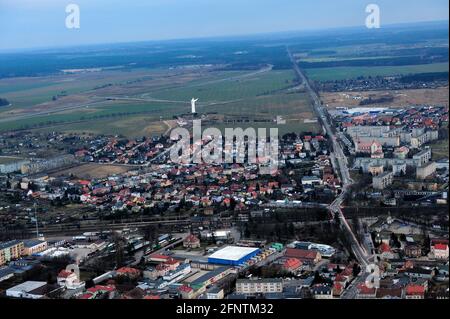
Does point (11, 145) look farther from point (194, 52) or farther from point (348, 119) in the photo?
point (194, 52)

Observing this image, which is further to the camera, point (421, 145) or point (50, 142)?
point (50, 142)

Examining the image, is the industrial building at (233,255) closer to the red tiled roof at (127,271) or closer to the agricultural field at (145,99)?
the red tiled roof at (127,271)

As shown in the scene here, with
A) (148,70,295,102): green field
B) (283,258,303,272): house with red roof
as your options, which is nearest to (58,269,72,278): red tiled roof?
(283,258,303,272): house with red roof

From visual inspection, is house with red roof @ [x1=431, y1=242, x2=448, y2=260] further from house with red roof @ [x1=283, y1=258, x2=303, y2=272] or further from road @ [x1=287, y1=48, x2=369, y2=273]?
house with red roof @ [x1=283, y1=258, x2=303, y2=272]

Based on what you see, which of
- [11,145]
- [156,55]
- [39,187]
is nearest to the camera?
[39,187]

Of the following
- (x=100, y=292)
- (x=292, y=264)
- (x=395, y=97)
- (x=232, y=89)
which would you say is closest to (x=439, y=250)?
(x=292, y=264)

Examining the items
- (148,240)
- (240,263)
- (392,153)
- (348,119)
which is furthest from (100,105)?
(240,263)
